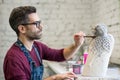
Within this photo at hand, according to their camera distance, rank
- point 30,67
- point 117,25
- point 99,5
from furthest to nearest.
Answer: point 99,5
point 117,25
point 30,67

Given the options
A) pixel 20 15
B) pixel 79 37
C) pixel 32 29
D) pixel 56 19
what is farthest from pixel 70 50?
pixel 56 19

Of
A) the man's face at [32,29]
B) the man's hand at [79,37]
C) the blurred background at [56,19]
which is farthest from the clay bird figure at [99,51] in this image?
the blurred background at [56,19]

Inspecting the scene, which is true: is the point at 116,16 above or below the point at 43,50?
above

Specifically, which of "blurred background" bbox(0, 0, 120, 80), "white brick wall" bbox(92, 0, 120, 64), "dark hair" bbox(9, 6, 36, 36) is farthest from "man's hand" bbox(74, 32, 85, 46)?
"blurred background" bbox(0, 0, 120, 80)

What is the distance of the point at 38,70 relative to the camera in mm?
1988

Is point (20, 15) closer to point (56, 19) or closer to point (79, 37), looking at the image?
point (79, 37)

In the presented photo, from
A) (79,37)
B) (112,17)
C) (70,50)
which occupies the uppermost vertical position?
(112,17)

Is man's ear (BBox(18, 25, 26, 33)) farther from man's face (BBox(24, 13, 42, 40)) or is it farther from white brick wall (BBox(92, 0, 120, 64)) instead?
white brick wall (BBox(92, 0, 120, 64))

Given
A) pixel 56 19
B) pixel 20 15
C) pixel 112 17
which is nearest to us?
pixel 20 15

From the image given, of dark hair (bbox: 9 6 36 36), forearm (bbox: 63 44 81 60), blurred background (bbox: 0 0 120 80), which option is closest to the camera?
dark hair (bbox: 9 6 36 36)

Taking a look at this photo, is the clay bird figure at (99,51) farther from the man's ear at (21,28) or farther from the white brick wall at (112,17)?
the white brick wall at (112,17)

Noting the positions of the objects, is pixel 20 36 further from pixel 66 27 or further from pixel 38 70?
pixel 66 27

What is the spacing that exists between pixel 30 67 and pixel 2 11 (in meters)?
2.58

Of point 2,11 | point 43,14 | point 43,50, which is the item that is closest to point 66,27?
point 43,14
